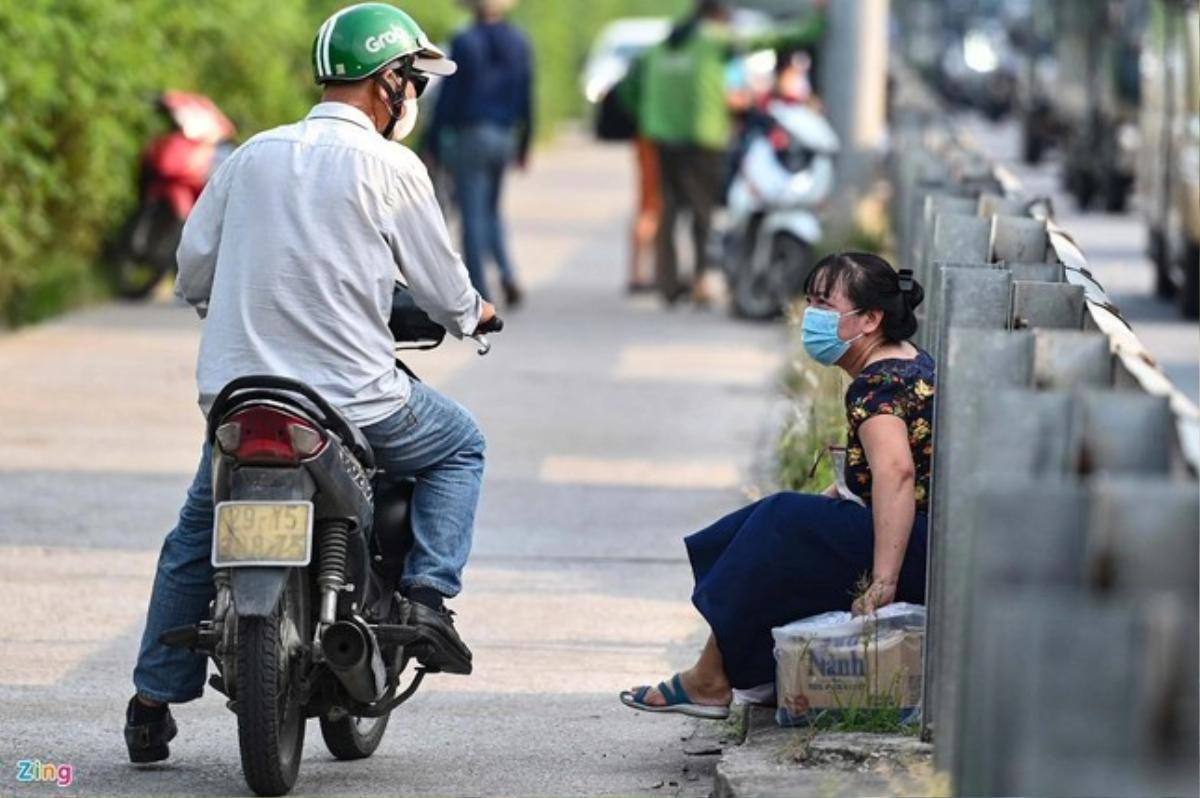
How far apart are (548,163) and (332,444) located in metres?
30.9

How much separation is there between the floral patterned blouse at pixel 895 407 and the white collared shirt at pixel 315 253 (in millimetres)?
916

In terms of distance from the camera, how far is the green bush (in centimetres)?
1438

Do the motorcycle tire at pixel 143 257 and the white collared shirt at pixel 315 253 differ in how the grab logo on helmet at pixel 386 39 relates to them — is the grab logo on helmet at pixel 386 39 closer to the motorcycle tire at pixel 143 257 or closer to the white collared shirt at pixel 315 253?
the white collared shirt at pixel 315 253

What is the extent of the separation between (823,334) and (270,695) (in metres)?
1.49

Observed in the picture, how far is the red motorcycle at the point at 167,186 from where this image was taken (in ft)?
55.6

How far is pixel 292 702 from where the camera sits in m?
6.24

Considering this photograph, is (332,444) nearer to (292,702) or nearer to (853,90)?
(292,702)

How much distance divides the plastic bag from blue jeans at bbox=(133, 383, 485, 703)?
73 cm

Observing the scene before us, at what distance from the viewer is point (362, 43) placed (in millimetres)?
6484

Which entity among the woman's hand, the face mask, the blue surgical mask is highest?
the face mask

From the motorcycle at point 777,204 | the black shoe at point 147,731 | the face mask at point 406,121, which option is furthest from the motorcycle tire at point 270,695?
the motorcycle at point 777,204

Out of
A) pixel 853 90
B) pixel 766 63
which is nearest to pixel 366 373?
pixel 853 90

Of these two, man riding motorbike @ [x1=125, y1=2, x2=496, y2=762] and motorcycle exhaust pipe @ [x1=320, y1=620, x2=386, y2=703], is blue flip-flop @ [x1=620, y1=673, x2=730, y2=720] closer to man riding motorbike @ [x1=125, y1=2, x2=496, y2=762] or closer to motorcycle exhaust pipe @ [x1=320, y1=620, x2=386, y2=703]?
man riding motorbike @ [x1=125, y1=2, x2=496, y2=762]

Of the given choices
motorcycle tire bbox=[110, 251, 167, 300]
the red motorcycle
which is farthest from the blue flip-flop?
motorcycle tire bbox=[110, 251, 167, 300]
